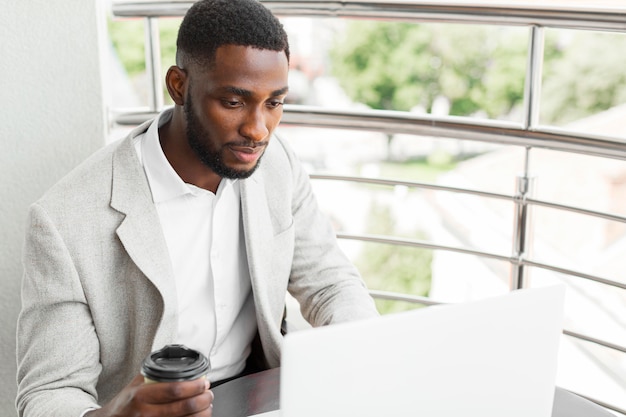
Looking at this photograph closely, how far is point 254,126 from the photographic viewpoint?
5.06 ft

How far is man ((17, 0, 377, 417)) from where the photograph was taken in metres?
1.47

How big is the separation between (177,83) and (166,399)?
71cm

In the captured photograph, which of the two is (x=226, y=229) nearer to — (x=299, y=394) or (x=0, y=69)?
(x=0, y=69)

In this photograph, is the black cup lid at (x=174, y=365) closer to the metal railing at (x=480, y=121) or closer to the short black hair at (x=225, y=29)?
the short black hair at (x=225, y=29)

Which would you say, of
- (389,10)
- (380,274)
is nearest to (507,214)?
(380,274)

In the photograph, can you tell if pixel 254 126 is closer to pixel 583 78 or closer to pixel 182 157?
pixel 182 157

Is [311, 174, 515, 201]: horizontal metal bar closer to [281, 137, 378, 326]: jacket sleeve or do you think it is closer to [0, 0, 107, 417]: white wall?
[281, 137, 378, 326]: jacket sleeve

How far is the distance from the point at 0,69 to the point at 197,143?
592mm

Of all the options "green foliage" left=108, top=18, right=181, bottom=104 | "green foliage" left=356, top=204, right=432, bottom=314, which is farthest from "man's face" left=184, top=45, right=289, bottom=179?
"green foliage" left=108, top=18, right=181, bottom=104

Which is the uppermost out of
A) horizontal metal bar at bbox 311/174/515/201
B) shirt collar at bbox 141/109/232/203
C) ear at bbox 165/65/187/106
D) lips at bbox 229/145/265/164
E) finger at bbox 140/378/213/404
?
ear at bbox 165/65/187/106

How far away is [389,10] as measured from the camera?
206 cm

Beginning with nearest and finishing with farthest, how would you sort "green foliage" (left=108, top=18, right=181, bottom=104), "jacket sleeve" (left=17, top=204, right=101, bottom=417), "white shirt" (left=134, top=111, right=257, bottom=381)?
"jacket sleeve" (left=17, top=204, right=101, bottom=417), "white shirt" (left=134, top=111, right=257, bottom=381), "green foliage" (left=108, top=18, right=181, bottom=104)

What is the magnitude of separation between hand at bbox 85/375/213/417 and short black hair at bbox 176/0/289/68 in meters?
0.64

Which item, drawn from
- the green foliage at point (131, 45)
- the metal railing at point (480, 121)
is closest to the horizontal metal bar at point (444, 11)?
the metal railing at point (480, 121)
